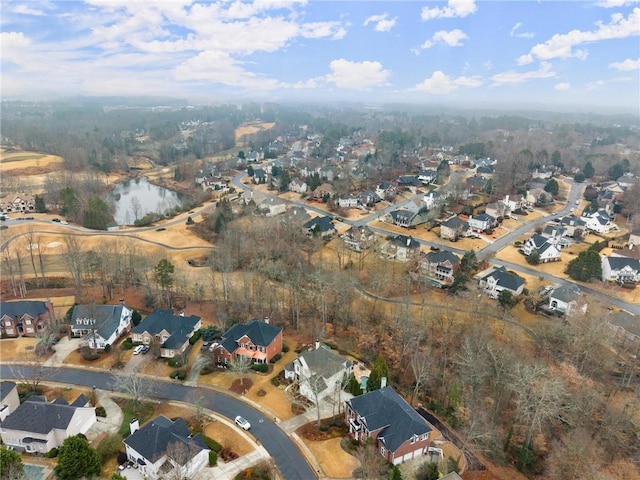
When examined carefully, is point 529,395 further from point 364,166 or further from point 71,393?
point 364,166

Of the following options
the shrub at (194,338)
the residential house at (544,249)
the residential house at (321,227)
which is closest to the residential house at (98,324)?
the shrub at (194,338)

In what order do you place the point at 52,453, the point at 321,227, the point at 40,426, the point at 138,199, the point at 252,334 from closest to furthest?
1. the point at 52,453
2. the point at 40,426
3. the point at 252,334
4. the point at 321,227
5. the point at 138,199

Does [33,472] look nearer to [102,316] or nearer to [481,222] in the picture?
[102,316]

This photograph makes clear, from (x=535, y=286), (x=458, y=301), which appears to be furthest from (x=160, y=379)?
(x=535, y=286)

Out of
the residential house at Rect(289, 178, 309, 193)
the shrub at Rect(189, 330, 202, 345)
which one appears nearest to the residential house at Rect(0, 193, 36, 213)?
the residential house at Rect(289, 178, 309, 193)

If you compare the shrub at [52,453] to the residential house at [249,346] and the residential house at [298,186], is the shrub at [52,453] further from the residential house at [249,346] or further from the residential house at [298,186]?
the residential house at [298,186]

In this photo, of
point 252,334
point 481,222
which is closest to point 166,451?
point 252,334
